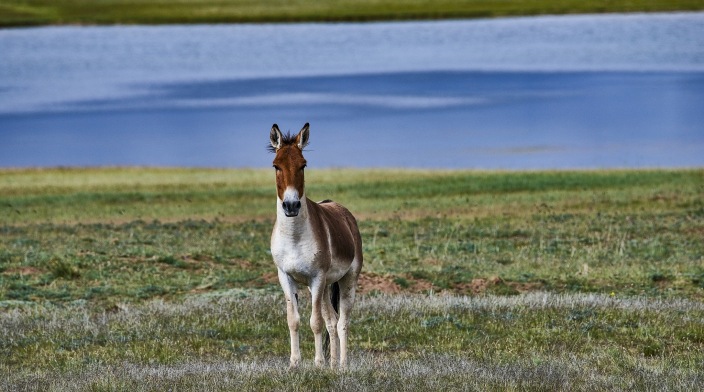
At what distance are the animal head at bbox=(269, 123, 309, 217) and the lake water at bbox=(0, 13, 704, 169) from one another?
4635cm

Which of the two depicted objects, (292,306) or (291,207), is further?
(292,306)

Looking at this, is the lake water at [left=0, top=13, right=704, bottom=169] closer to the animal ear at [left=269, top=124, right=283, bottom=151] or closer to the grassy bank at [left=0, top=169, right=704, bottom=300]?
the grassy bank at [left=0, top=169, right=704, bottom=300]

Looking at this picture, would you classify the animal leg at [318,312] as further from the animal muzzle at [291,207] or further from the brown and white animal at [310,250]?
the animal muzzle at [291,207]

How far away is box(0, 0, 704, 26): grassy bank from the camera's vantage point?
14888cm

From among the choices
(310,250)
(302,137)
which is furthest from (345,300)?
(302,137)

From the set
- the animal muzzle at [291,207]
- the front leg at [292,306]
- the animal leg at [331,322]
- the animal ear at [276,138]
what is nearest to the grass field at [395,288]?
the front leg at [292,306]

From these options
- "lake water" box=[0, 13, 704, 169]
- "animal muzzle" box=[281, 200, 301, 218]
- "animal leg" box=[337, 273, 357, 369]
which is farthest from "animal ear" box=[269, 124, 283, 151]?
"lake water" box=[0, 13, 704, 169]

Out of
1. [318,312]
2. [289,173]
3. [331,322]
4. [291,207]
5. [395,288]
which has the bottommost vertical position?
[395,288]

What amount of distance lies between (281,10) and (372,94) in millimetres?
61446

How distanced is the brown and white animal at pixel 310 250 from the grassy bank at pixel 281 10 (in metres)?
139

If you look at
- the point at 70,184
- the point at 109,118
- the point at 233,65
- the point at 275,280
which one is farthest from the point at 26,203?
the point at 233,65

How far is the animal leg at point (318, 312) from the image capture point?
39.6ft

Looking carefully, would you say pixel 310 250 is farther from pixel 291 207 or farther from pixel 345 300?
pixel 345 300

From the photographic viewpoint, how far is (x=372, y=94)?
98438mm
